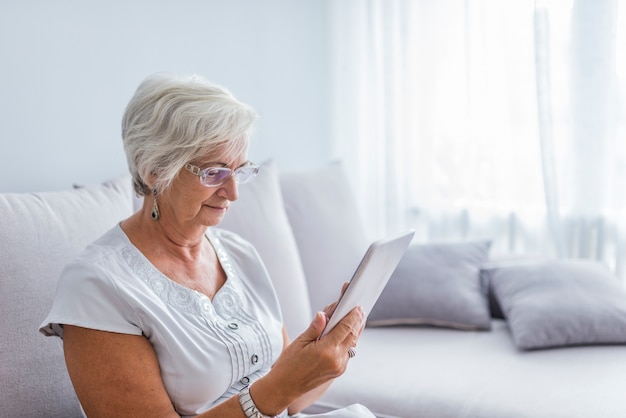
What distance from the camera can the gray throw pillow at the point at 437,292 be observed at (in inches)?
96.3

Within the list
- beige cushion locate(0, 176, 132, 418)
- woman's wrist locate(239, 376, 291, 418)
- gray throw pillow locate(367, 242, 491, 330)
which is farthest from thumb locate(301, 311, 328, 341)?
gray throw pillow locate(367, 242, 491, 330)

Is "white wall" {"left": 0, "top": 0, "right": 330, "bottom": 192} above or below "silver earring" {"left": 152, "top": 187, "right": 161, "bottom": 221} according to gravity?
above

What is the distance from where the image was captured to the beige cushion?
150cm

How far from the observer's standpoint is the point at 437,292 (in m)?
2.49

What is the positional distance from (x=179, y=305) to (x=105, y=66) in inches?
39.5

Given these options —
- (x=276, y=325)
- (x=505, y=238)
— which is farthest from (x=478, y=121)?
(x=276, y=325)

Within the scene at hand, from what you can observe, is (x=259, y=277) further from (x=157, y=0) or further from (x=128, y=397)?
(x=157, y=0)

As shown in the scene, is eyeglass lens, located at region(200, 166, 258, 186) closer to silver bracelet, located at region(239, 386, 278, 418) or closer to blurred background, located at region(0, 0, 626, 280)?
silver bracelet, located at region(239, 386, 278, 418)

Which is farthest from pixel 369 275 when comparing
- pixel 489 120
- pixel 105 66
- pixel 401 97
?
pixel 401 97

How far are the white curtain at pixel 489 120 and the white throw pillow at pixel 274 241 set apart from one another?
0.96 metres

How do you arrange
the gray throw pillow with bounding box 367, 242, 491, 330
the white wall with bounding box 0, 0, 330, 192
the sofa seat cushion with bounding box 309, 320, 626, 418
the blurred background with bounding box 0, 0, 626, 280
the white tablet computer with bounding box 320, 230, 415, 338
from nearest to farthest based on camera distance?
1. the white tablet computer with bounding box 320, 230, 415, 338
2. the sofa seat cushion with bounding box 309, 320, 626, 418
3. the white wall with bounding box 0, 0, 330, 192
4. the blurred background with bounding box 0, 0, 626, 280
5. the gray throw pillow with bounding box 367, 242, 491, 330

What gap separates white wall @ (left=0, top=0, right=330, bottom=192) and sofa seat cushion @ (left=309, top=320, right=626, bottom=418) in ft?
3.27

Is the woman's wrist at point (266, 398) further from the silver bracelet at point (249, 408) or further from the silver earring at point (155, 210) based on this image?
the silver earring at point (155, 210)

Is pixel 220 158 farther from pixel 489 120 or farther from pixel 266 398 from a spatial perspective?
pixel 489 120
